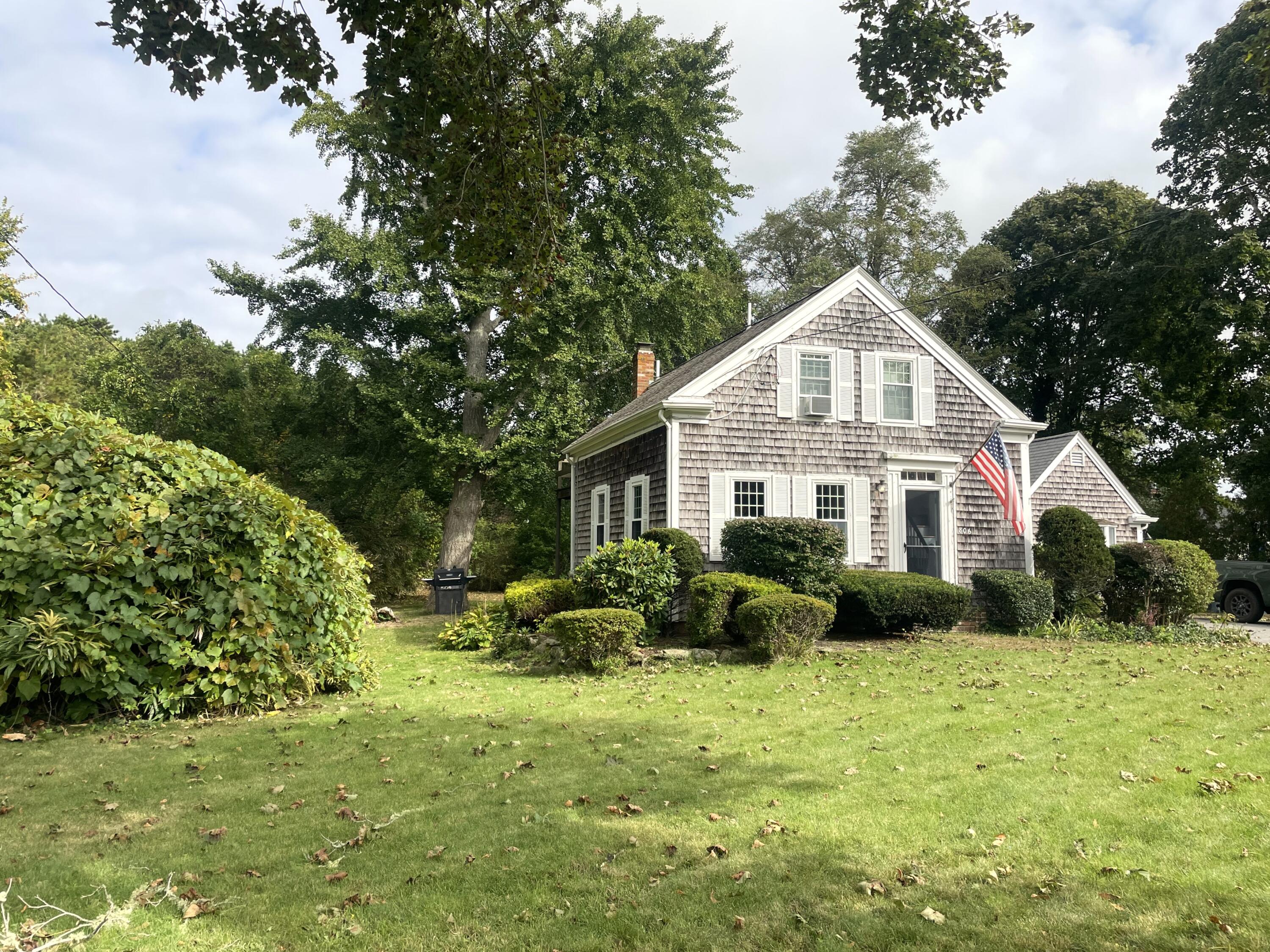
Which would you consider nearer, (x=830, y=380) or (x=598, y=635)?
(x=598, y=635)

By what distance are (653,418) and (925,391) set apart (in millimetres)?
5782

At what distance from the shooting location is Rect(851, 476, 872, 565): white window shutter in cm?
1573

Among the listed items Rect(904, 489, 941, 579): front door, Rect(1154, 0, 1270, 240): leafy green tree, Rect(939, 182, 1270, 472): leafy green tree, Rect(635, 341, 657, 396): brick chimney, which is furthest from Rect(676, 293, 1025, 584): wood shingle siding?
Rect(1154, 0, 1270, 240): leafy green tree

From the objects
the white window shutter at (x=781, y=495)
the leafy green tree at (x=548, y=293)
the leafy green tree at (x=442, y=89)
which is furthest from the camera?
the leafy green tree at (x=548, y=293)

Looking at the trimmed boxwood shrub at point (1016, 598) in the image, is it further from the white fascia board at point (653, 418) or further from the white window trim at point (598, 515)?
the white window trim at point (598, 515)

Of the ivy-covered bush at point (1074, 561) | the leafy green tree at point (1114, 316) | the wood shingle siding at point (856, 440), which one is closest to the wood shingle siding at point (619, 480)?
the wood shingle siding at point (856, 440)

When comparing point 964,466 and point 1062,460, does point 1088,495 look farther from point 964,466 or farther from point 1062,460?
point 964,466

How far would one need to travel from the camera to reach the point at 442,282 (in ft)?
79.9

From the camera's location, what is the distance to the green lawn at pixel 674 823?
3.47 m

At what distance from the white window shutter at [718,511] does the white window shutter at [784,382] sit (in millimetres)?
1812

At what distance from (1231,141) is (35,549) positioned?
33.2 meters

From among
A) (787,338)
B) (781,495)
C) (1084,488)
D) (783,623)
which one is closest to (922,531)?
(781,495)

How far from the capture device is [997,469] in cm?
1555

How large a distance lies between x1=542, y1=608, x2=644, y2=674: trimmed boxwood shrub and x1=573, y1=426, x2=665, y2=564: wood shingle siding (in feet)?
13.9
